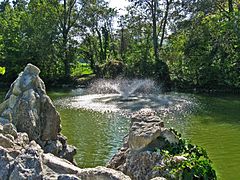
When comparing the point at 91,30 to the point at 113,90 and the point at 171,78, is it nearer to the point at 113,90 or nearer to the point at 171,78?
the point at 171,78

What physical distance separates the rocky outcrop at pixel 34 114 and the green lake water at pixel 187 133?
1279 mm

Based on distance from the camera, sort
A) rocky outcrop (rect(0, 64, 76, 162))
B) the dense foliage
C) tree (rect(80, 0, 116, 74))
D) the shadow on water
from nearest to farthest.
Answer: rocky outcrop (rect(0, 64, 76, 162)) < the shadow on water < the dense foliage < tree (rect(80, 0, 116, 74))

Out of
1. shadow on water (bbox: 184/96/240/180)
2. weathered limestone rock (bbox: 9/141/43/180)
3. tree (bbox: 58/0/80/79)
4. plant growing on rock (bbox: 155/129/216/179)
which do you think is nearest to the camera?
weathered limestone rock (bbox: 9/141/43/180)

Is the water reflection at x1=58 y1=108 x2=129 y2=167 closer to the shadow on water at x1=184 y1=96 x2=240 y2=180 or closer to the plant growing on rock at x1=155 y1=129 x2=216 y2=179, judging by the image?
the shadow on water at x1=184 y1=96 x2=240 y2=180

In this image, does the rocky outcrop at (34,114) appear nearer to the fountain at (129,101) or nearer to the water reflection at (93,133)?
the water reflection at (93,133)

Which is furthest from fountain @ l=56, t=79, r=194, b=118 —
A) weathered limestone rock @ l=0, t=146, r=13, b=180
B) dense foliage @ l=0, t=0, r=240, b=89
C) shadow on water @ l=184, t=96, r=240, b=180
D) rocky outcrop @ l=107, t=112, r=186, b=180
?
weathered limestone rock @ l=0, t=146, r=13, b=180

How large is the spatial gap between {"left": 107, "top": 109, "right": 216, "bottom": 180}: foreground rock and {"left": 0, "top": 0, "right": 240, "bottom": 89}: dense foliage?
1973cm

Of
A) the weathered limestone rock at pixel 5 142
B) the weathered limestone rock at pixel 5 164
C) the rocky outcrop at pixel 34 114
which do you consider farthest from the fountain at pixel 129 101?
the weathered limestone rock at pixel 5 164

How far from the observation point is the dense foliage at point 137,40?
102 feet

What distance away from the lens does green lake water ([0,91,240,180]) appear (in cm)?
1141

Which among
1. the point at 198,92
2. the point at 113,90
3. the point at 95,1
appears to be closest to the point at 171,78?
the point at 198,92

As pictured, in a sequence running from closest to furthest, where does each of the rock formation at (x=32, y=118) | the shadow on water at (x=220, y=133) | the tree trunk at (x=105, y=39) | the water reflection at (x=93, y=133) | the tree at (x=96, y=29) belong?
the rock formation at (x=32, y=118)
the shadow on water at (x=220, y=133)
the water reflection at (x=93, y=133)
the tree at (x=96, y=29)
the tree trunk at (x=105, y=39)

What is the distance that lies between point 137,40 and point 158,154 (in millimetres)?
36865

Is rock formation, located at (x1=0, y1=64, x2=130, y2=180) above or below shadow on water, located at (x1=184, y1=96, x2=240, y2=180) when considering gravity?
above
